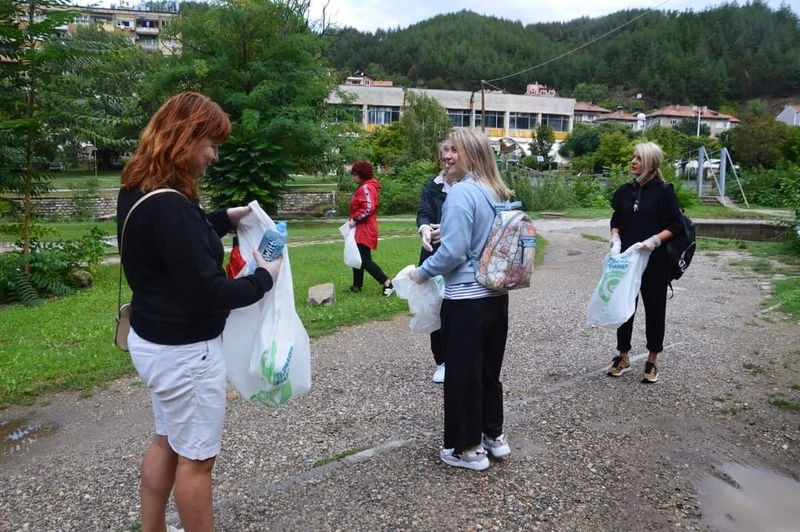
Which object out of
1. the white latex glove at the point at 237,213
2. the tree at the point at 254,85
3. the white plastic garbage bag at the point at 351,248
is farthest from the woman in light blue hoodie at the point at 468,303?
the tree at the point at 254,85

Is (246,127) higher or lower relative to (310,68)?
lower

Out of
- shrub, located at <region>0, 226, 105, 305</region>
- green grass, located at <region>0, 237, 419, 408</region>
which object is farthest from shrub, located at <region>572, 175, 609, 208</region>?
shrub, located at <region>0, 226, 105, 305</region>

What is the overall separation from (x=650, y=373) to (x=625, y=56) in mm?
166747

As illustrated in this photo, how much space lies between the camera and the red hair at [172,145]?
7.47 feet

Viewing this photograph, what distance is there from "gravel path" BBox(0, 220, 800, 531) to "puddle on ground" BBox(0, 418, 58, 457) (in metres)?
Result: 0.03

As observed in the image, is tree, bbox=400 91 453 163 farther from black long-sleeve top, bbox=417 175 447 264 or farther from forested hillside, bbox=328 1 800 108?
forested hillside, bbox=328 1 800 108

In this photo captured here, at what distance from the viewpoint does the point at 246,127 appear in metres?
22.0

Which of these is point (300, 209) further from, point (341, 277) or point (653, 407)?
point (653, 407)

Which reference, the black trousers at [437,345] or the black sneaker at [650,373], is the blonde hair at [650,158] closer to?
the black sneaker at [650,373]

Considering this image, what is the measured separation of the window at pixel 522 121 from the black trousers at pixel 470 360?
82.7 metres

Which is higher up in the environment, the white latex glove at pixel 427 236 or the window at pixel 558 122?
the window at pixel 558 122

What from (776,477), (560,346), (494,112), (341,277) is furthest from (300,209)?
(494,112)

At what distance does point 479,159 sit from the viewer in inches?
141

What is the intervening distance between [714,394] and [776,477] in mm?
1356
